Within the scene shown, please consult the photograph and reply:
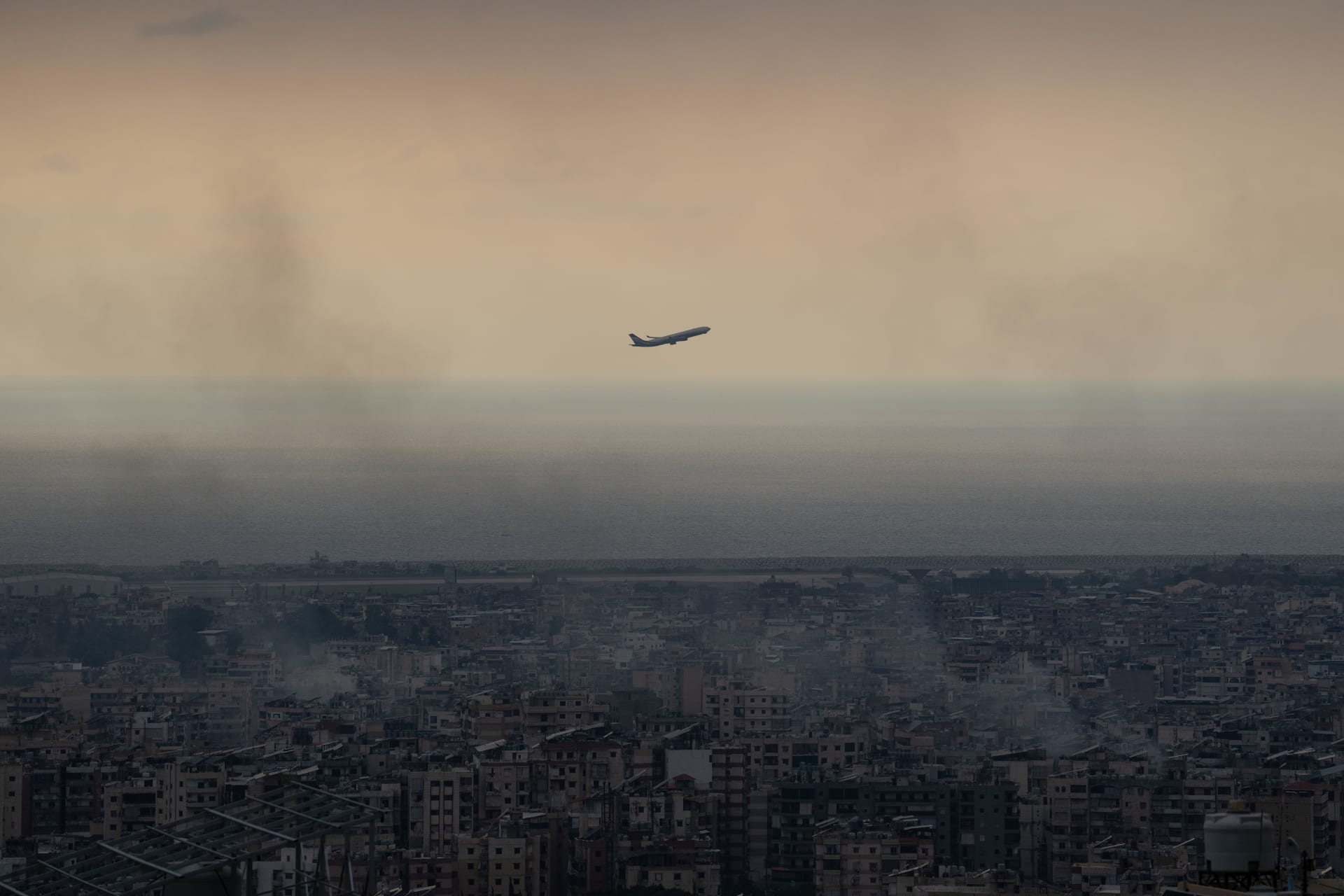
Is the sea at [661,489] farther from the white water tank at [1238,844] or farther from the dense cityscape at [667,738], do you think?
the white water tank at [1238,844]

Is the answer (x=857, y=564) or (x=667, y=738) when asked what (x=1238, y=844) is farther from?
(x=857, y=564)

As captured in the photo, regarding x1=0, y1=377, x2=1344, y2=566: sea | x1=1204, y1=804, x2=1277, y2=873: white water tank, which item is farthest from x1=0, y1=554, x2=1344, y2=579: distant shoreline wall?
x1=1204, y1=804, x2=1277, y2=873: white water tank

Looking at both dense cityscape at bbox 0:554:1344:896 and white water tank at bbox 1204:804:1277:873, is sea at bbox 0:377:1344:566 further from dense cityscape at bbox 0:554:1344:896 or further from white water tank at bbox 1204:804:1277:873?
white water tank at bbox 1204:804:1277:873

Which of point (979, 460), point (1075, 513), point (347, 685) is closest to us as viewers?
point (347, 685)

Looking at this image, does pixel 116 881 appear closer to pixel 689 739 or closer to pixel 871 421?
pixel 689 739

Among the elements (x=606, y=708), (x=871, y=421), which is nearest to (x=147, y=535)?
(x=606, y=708)
